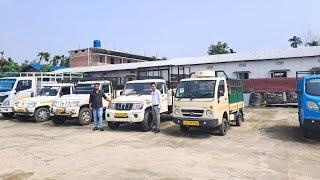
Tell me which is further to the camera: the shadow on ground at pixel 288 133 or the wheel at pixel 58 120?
the wheel at pixel 58 120

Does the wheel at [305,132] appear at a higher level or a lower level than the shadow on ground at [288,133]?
higher

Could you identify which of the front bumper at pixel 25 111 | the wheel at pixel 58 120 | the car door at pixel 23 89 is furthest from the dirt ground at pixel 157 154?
the car door at pixel 23 89

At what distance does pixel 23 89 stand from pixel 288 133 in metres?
12.9

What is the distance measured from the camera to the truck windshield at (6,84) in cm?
1755

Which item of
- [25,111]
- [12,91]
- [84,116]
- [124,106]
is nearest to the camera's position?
[124,106]

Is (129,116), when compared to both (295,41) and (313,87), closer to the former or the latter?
(313,87)

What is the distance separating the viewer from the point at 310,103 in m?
10.4

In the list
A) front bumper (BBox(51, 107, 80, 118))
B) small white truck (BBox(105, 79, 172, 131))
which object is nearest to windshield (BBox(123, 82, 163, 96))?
small white truck (BBox(105, 79, 172, 131))

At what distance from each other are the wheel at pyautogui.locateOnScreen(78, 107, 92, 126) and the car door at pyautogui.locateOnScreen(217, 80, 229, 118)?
608 cm

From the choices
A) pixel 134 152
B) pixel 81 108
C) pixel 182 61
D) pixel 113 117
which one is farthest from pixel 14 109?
pixel 182 61

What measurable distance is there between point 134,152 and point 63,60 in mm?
56163

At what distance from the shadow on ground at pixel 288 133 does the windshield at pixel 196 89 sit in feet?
8.97

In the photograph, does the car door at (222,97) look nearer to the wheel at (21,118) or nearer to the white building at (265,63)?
the wheel at (21,118)

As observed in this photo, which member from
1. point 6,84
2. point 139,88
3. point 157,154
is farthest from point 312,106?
point 6,84
